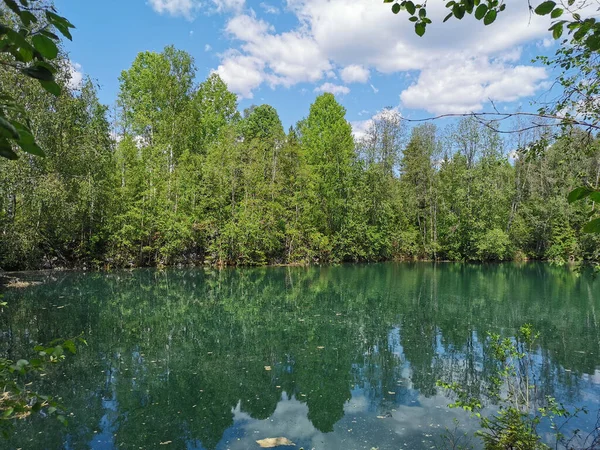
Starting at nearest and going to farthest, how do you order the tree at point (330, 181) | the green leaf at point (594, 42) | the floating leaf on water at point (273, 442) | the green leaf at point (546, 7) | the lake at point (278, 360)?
the green leaf at point (546, 7) < the green leaf at point (594, 42) < the floating leaf on water at point (273, 442) < the lake at point (278, 360) < the tree at point (330, 181)

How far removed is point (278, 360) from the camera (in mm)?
8727

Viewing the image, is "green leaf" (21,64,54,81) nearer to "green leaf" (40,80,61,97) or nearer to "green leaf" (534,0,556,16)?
"green leaf" (40,80,61,97)

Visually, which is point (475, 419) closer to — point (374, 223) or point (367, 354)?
point (367, 354)

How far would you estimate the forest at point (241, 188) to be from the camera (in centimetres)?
2048

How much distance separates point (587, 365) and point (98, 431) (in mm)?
9054

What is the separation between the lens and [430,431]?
221 inches

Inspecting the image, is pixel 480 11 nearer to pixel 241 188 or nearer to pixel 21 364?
pixel 21 364

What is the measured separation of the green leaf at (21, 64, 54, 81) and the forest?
18.0m

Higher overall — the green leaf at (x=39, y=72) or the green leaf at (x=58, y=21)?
the green leaf at (x=58, y=21)

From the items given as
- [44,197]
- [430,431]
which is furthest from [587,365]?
[44,197]

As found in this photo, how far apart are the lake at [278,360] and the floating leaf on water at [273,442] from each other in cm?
12

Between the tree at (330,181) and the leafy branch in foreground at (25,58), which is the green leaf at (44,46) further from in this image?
the tree at (330,181)

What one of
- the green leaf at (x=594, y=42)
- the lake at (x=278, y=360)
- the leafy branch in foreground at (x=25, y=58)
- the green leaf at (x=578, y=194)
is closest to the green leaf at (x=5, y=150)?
the leafy branch in foreground at (x=25, y=58)

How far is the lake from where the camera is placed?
5.64 m
